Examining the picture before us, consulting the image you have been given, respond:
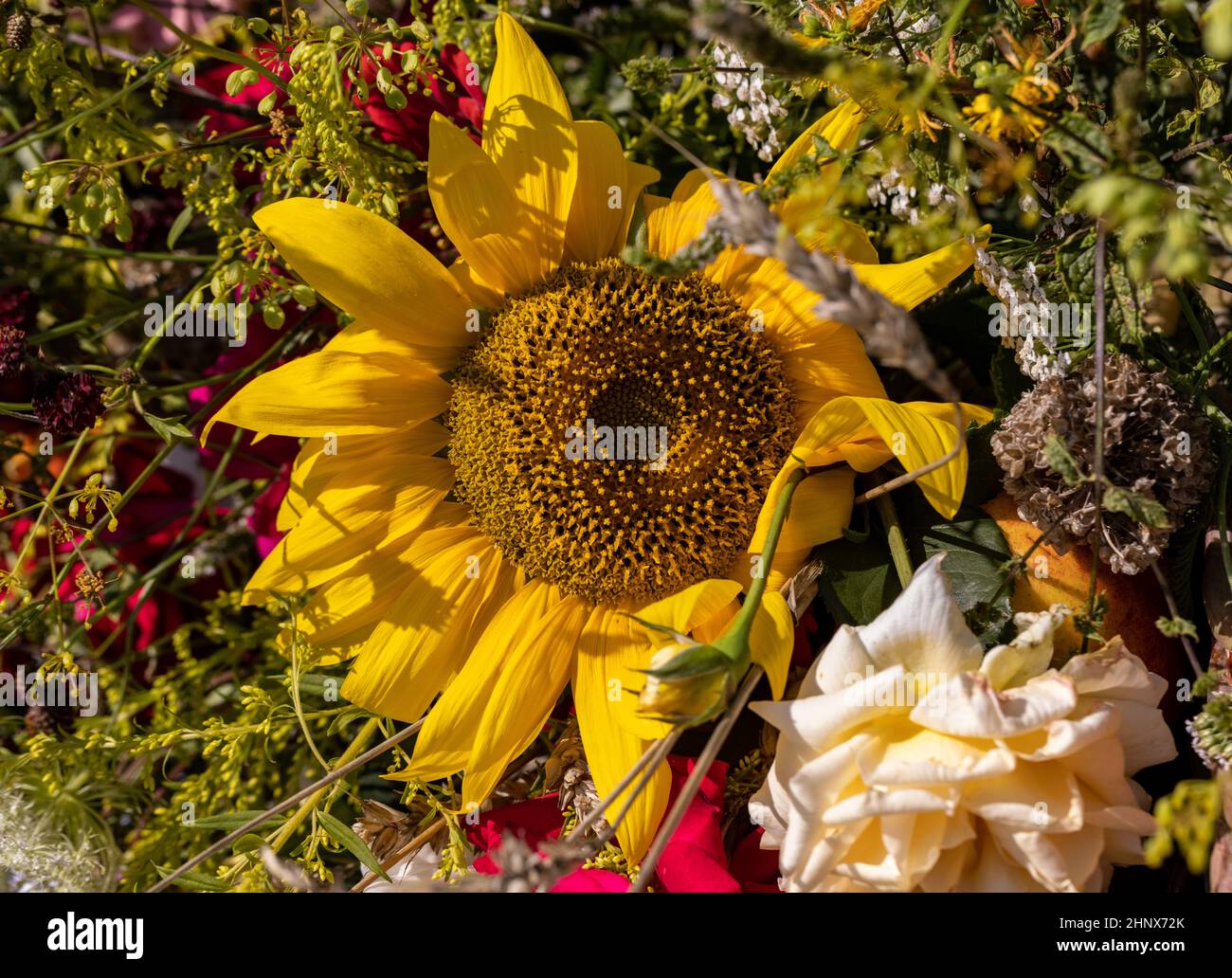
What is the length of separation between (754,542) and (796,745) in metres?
0.18

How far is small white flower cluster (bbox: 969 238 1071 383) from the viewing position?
817 mm

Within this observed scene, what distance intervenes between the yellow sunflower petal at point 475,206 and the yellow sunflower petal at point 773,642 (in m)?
0.38

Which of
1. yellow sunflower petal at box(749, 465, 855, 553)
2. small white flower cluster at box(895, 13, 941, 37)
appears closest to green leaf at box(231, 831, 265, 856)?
yellow sunflower petal at box(749, 465, 855, 553)

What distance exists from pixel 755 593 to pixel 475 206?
0.42 metres

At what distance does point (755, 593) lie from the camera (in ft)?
2.36

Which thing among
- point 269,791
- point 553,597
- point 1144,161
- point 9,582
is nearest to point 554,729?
point 553,597

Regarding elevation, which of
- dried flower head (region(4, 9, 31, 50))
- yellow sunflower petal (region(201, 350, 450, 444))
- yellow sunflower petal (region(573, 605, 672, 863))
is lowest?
yellow sunflower petal (region(573, 605, 672, 863))

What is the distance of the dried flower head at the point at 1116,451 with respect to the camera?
2.62 ft

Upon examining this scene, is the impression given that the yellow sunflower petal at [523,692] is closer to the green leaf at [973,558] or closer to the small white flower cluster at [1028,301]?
the green leaf at [973,558]

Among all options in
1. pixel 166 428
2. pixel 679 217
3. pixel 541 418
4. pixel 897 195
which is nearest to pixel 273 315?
pixel 166 428

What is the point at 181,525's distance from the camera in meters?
1.32

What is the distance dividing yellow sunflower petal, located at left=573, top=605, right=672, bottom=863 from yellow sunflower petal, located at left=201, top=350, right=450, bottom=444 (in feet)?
0.85

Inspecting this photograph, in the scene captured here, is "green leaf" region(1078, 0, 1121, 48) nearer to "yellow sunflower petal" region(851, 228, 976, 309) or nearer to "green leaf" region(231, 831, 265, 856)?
"yellow sunflower petal" region(851, 228, 976, 309)
